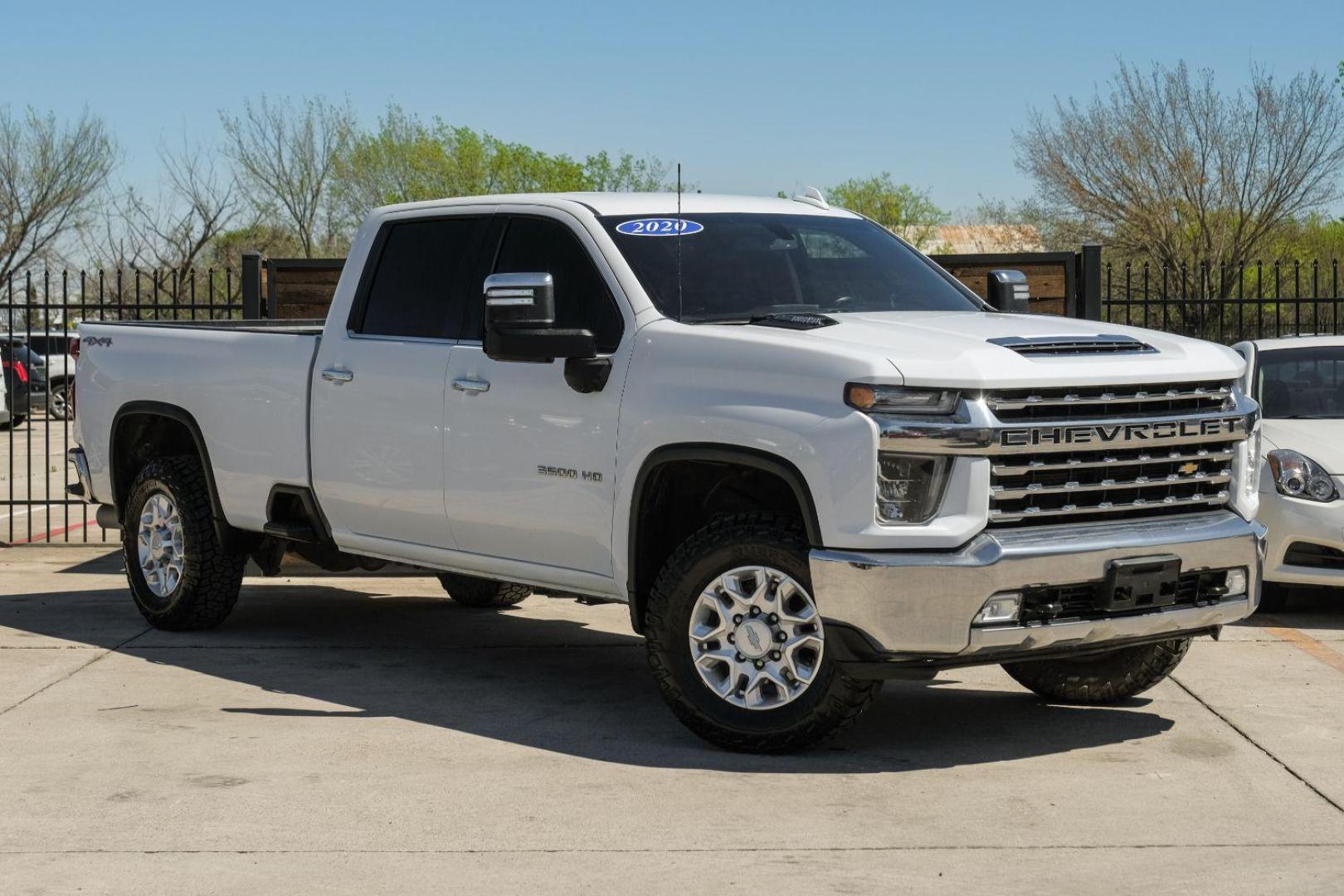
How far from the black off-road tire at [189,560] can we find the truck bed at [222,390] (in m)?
0.28

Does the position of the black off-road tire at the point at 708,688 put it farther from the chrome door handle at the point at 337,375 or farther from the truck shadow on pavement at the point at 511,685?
the chrome door handle at the point at 337,375

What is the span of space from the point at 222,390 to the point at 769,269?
306 centimetres

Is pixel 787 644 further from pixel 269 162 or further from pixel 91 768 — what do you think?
pixel 269 162

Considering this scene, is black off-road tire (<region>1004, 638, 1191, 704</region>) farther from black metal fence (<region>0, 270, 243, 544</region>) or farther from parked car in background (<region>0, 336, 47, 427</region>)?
parked car in background (<region>0, 336, 47, 427</region>)

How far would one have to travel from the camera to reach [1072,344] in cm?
620

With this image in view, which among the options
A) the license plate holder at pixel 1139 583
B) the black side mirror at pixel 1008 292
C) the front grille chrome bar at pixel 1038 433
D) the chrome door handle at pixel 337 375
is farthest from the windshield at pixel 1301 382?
the chrome door handle at pixel 337 375

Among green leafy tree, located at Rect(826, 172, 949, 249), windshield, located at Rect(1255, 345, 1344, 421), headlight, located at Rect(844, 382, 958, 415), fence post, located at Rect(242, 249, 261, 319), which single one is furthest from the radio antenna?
green leafy tree, located at Rect(826, 172, 949, 249)

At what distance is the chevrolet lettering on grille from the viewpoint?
5.89 metres

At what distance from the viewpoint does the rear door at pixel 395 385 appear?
24.8ft

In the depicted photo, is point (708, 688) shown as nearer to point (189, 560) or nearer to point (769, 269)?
point (769, 269)

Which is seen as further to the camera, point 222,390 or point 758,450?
point 222,390

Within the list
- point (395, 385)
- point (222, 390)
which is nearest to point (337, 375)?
point (395, 385)

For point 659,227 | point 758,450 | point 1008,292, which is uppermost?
point 659,227

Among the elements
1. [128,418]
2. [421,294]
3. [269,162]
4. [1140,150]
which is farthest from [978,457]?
[269,162]
